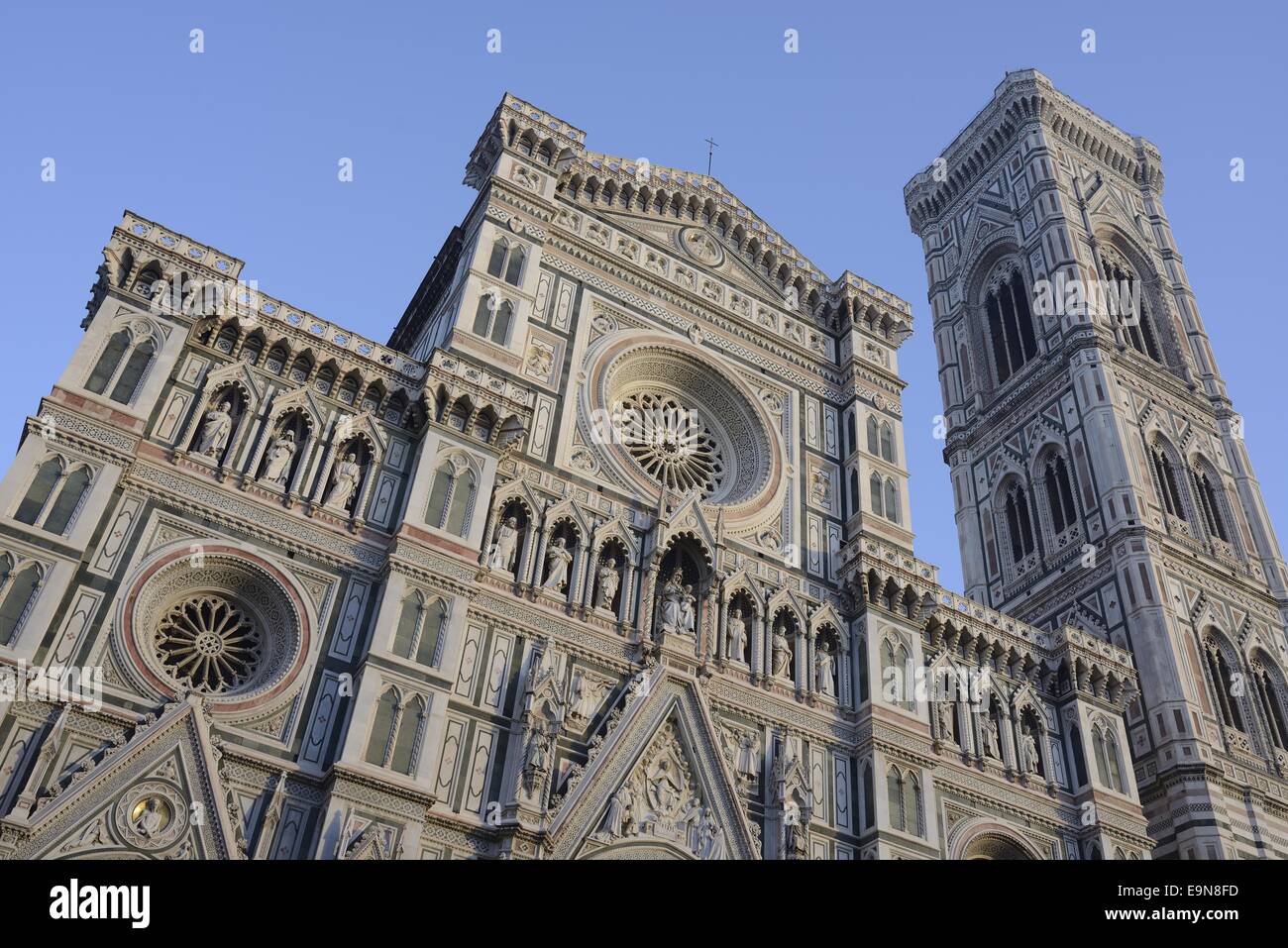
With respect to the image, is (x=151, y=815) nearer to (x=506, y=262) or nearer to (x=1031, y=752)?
(x=506, y=262)

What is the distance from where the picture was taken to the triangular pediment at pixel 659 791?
55.7 feet

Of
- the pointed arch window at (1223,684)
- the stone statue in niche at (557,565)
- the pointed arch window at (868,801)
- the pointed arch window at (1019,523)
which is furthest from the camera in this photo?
the pointed arch window at (1019,523)

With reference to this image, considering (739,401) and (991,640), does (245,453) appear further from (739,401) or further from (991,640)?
(991,640)

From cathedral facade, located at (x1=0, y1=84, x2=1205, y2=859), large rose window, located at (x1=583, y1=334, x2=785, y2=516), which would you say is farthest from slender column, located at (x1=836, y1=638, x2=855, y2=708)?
large rose window, located at (x1=583, y1=334, x2=785, y2=516)

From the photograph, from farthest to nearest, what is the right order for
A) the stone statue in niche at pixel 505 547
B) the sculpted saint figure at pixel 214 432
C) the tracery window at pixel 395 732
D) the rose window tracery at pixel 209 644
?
the stone statue in niche at pixel 505 547
the sculpted saint figure at pixel 214 432
the rose window tracery at pixel 209 644
the tracery window at pixel 395 732

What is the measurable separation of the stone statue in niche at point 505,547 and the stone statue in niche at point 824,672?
5998 mm

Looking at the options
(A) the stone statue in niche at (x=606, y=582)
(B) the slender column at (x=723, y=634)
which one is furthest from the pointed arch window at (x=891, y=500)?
(A) the stone statue in niche at (x=606, y=582)

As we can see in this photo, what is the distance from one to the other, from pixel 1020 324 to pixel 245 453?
2751 centimetres

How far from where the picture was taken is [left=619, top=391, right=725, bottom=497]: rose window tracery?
23.2 meters

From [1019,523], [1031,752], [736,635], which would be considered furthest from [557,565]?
[1019,523]

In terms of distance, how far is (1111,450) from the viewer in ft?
104

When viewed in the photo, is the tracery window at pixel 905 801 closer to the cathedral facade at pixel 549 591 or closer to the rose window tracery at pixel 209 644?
the cathedral facade at pixel 549 591

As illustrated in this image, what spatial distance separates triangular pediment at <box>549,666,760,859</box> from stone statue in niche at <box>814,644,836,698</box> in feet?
9.99
